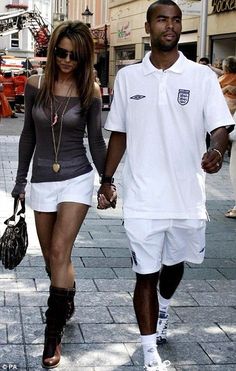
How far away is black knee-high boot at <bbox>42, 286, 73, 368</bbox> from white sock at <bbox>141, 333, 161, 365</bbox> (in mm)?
504

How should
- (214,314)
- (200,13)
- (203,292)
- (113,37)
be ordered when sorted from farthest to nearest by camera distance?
(113,37) → (200,13) → (203,292) → (214,314)

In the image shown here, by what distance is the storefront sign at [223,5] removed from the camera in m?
20.7

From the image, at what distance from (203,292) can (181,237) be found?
1628mm

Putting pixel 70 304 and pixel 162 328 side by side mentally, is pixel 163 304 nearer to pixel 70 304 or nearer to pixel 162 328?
pixel 162 328

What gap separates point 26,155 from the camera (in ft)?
13.8

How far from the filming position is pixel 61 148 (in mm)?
3984

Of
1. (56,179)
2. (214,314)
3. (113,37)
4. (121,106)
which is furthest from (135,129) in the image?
(113,37)

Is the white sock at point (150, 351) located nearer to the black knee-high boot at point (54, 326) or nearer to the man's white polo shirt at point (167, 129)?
the black knee-high boot at point (54, 326)

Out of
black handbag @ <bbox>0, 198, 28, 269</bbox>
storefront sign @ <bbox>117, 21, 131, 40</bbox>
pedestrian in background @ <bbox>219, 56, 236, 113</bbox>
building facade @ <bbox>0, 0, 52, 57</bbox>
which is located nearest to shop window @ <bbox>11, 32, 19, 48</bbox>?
building facade @ <bbox>0, 0, 52, 57</bbox>

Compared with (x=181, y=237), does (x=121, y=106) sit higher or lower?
higher

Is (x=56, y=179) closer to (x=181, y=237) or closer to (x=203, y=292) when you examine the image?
(x=181, y=237)

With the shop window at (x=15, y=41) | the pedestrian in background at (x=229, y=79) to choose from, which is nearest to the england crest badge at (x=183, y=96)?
the pedestrian in background at (x=229, y=79)

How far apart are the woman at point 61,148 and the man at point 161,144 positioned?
34 cm

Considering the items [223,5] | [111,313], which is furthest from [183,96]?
[223,5]
